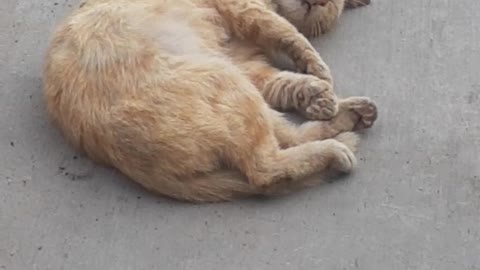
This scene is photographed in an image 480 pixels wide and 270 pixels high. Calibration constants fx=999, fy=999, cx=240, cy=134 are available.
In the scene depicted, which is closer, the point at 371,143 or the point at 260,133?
the point at 260,133

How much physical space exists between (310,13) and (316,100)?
0.60m

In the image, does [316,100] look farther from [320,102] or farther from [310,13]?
[310,13]

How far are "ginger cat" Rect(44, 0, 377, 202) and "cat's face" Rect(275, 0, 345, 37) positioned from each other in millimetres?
400

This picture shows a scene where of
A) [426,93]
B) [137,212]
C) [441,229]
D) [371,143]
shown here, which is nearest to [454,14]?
[426,93]

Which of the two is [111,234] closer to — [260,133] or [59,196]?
[59,196]

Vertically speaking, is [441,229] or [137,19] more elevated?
[137,19]

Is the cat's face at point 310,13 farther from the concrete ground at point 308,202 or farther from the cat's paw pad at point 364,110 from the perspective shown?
the cat's paw pad at point 364,110

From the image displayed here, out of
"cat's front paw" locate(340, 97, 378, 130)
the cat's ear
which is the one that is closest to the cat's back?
"cat's front paw" locate(340, 97, 378, 130)

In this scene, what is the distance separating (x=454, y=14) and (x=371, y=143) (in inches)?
38.4

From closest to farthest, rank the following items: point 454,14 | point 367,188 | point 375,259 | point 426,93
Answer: point 375,259 → point 367,188 → point 426,93 → point 454,14

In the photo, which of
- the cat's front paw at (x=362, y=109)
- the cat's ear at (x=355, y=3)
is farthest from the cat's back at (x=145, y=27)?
the cat's ear at (x=355, y=3)

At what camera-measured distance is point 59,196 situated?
365cm

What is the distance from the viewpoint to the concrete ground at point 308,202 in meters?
3.41

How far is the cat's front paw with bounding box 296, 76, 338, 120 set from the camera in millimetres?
3828
